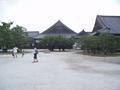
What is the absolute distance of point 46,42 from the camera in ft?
163

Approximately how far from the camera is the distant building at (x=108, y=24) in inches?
1526

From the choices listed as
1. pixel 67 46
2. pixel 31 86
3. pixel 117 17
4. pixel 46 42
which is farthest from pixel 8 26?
pixel 31 86

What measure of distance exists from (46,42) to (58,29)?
11332 millimetres

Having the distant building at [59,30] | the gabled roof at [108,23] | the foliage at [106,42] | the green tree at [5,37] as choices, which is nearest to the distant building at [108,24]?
the gabled roof at [108,23]

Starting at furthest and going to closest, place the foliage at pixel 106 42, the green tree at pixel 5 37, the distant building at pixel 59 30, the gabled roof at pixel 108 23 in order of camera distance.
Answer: the distant building at pixel 59 30, the green tree at pixel 5 37, the gabled roof at pixel 108 23, the foliage at pixel 106 42

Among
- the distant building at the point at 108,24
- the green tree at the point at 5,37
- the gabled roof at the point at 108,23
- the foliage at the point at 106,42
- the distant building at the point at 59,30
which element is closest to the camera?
the foliage at the point at 106,42

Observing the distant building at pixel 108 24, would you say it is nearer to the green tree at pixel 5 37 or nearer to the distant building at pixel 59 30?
the distant building at pixel 59 30

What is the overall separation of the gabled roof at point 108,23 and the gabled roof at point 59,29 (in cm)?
1457

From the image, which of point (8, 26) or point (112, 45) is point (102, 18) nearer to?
point (112, 45)

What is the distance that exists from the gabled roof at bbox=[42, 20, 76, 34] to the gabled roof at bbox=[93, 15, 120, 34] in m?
14.6

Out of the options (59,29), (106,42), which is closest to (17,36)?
(59,29)

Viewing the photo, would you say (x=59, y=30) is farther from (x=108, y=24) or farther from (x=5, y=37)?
(x=5, y=37)

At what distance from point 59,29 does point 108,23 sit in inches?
810

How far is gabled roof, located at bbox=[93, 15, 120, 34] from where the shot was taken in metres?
38.9
